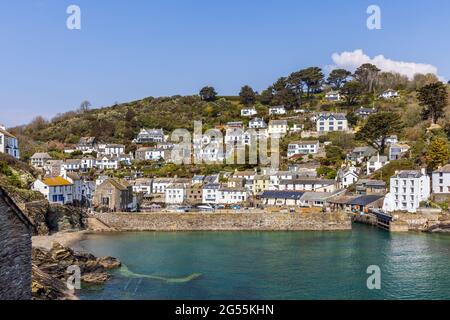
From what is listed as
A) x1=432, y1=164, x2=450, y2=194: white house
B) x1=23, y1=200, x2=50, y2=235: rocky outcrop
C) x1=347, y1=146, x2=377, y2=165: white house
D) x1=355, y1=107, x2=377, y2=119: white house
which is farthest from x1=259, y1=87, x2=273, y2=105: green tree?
x1=23, y1=200, x2=50, y2=235: rocky outcrop

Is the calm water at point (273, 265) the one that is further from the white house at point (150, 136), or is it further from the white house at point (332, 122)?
the white house at point (150, 136)

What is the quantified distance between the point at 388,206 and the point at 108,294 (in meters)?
26.3

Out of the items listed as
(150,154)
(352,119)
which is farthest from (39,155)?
(352,119)

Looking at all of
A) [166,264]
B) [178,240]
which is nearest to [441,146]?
[178,240]

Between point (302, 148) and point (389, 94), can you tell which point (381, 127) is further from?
point (389, 94)

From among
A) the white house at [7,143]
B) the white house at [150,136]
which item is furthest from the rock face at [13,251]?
the white house at [150,136]

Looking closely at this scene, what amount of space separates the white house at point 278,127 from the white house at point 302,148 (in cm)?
612

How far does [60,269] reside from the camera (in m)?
17.6

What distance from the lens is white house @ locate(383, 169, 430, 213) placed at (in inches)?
1332

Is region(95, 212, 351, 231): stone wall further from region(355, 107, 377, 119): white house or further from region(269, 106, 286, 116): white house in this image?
region(269, 106, 286, 116): white house

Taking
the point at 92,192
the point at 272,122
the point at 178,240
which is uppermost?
the point at 272,122
